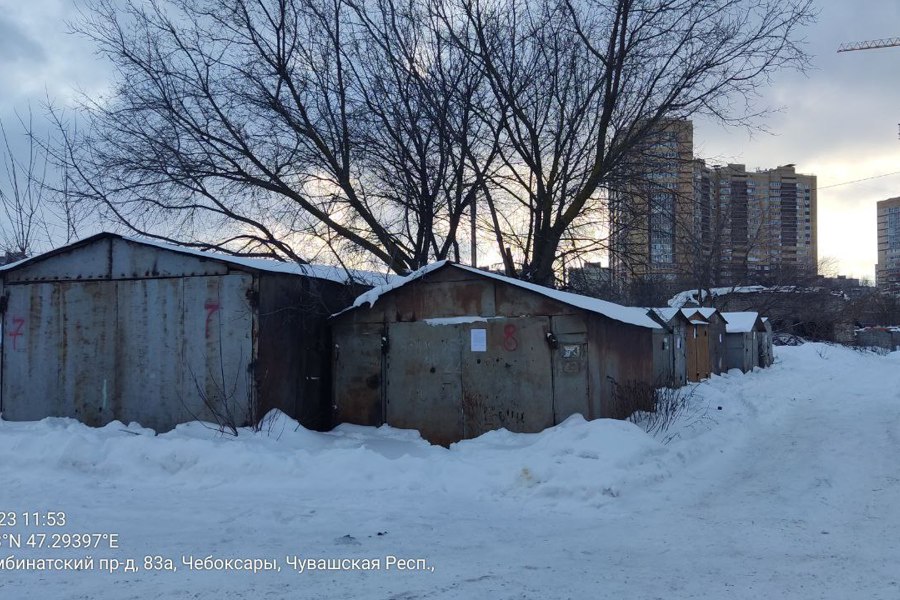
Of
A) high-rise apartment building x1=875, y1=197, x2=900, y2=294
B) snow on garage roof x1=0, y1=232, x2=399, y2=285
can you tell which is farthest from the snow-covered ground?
high-rise apartment building x1=875, y1=197, x2=900, y2=294

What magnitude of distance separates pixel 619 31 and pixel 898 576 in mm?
13445

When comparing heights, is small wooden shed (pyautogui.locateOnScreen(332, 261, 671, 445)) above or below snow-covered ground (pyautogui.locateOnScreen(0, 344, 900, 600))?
above

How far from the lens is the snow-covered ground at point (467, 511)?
4.78 m

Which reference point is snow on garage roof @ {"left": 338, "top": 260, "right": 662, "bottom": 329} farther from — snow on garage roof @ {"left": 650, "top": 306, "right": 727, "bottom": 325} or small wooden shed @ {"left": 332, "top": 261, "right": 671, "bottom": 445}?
snow on garage roof @ {"left": 650, "top": 306, "right": 727, "bottom": 325}

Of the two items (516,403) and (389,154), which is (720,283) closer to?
(389,154)

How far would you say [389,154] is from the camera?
15.5 m

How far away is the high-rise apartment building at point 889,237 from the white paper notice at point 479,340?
84584mm

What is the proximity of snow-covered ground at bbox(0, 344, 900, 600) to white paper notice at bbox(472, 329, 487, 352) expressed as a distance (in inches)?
51.1

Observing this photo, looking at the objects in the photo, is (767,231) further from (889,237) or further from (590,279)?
(889,237)

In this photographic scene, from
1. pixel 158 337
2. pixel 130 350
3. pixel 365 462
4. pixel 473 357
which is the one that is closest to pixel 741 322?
pixel 473 357

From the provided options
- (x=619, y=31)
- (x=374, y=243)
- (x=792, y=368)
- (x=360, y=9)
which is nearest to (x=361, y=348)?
(x=374, y=243)

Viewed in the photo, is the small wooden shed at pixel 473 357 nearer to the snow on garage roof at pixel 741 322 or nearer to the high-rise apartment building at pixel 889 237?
the snow on garage roof at pixel 741 322

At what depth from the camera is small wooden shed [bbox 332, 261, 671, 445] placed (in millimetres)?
9977

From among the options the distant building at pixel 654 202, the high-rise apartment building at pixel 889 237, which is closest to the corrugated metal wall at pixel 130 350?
the distant building at pixel 654 202
